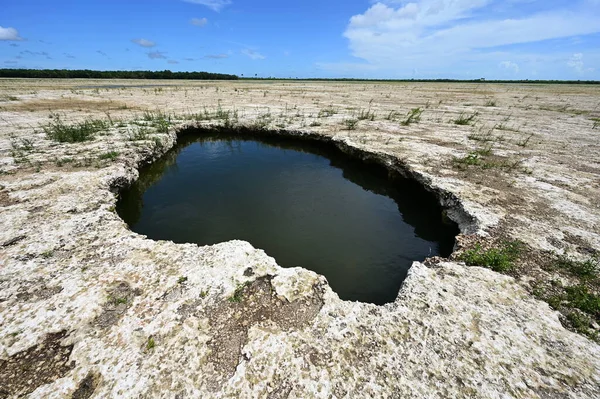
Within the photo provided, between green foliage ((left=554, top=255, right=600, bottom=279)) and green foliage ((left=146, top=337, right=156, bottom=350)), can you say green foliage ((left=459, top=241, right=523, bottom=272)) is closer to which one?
green foliage ((left=554, top=255, right=600, bottom=279))

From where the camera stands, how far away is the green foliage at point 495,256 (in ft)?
13.1

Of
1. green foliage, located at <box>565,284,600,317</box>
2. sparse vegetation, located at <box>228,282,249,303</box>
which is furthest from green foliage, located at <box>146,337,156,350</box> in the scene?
green foliage, located at <box>565,284,600,317</box>

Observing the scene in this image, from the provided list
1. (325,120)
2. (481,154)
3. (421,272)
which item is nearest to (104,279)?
(421,272)

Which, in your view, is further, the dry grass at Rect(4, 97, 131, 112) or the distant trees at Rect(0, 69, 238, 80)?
the distant trees at Rect(0, 69, 238, 80)

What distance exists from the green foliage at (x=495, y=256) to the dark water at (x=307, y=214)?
1.26m

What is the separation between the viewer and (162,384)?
8.04 ft

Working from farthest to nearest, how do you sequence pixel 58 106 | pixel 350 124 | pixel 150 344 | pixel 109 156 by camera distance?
pixel 58 106 < pixel 350 124 < pixel 109 156 < pixel 150 344

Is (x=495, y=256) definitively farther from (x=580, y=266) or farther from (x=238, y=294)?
(x=238, y=294)

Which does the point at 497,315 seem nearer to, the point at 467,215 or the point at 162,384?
the point at 467,215

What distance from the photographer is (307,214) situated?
686cm

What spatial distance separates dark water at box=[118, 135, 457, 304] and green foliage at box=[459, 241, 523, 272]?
1.26 m

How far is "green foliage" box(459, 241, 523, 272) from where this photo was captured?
3986 mm

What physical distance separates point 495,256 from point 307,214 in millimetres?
4062

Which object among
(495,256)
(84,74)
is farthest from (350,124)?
(84,74)
